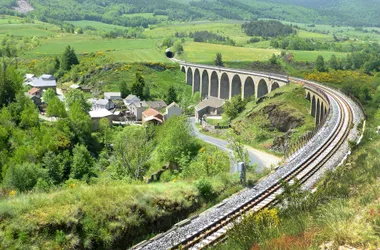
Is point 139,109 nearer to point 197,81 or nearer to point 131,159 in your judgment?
point 197,81

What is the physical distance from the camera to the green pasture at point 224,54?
128m

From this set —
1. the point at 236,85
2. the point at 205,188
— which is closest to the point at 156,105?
the point at 236,85

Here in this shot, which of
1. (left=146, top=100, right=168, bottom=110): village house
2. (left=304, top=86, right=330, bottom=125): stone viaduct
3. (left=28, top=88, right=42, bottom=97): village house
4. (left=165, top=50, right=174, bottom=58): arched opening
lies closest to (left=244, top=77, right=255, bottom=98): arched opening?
(left=146, top=100, right=168, bottom=110): village house

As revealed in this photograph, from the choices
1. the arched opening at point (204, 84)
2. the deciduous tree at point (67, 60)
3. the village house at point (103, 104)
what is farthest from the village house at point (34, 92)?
the arched opening at point (204, 84)

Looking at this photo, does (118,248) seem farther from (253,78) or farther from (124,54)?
(124,54)

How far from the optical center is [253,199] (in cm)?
2177

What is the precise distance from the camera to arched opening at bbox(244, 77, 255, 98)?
271 feet

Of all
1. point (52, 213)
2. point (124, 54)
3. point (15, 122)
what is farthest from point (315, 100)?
point (124, 54)

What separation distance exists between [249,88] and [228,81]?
9.93 meters

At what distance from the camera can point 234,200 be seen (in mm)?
21844

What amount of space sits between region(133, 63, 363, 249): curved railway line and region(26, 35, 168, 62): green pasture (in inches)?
3553

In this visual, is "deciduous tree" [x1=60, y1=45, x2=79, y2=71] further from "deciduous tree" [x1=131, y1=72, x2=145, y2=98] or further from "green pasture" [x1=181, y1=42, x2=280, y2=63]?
"green pasture" [x1=181, y1=42, x2=280, y2=63]

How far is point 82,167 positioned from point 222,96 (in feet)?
184

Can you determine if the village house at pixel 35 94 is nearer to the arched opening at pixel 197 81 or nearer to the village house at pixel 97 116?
the village house at pixel 97 116
